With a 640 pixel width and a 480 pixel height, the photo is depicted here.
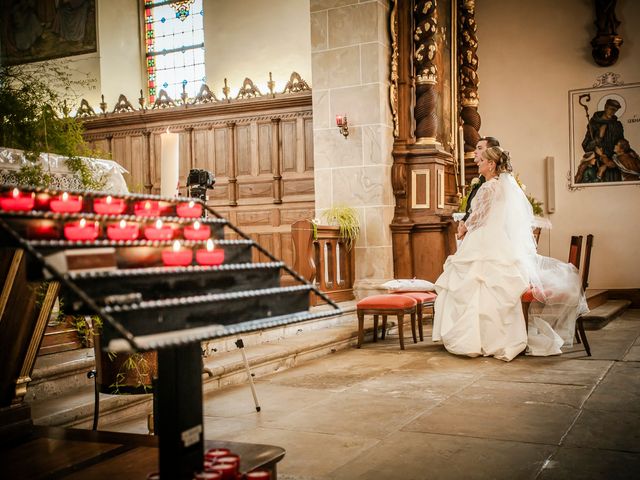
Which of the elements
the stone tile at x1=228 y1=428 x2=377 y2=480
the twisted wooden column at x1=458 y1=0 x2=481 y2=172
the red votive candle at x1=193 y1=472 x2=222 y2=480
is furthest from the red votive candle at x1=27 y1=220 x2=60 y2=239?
the twisted wooden column at x1=458 y1=0 x2=481 y2=172

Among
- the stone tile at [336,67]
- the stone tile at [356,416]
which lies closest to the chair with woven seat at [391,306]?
the stone tile at [356,416]

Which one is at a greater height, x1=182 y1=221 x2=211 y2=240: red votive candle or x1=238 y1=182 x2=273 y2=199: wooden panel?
x1=238 y1=182 x2=273 y2=199: wooden panel

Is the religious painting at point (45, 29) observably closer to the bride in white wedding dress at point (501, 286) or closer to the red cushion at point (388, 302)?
the red cushion at point (388, 302)

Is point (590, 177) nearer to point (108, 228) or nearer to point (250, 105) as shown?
point (250, 105)

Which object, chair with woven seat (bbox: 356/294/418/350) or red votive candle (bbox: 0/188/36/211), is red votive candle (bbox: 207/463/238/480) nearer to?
red votive candle (bbox: 0/188/36/211)

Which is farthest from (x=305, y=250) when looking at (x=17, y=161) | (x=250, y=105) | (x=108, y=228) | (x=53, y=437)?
(x=108, y=228)

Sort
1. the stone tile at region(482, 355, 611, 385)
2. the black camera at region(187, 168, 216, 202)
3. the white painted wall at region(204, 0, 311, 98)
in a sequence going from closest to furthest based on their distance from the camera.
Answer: the black camera at region(187, 168, 216, 202) < the stone tile at region(482, 355, 611, 385) < the white painted wall at region(204, 0, 311, 98)

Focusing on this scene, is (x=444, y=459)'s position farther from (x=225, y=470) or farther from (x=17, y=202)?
(x=17, y=202)

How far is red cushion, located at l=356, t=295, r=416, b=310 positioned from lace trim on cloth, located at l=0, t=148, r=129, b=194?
2.70 m

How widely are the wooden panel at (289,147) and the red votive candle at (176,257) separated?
295 inches

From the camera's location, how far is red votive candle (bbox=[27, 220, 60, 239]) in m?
1.78

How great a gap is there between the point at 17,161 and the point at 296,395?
2151 millimetres

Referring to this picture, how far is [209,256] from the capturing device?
2.08 m

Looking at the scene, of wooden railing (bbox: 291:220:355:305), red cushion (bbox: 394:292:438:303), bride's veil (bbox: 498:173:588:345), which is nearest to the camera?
bride's veil (bbox: 498:173:588:345)
